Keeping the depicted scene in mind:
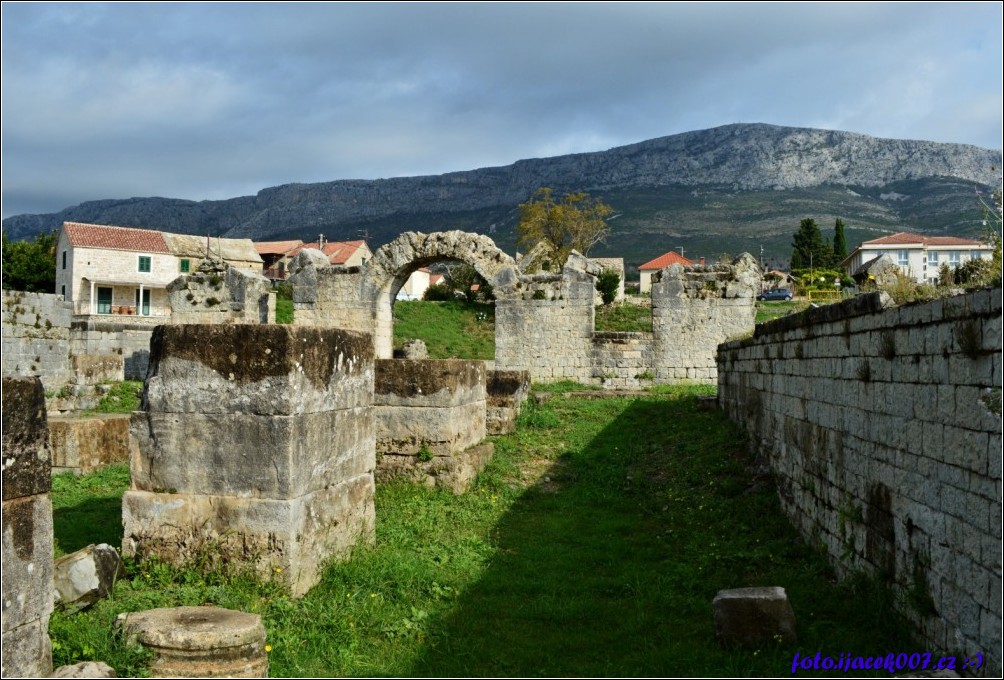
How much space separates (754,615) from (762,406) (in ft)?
16.7

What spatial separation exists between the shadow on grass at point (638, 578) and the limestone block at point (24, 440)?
2.30 metres

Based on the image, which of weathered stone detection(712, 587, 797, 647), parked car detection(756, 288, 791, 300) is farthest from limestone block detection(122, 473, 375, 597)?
parked car detection(756, 288, 791, 300)

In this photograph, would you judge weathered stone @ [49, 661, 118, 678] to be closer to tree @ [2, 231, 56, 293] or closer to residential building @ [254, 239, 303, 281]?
tree @ [2, 231, 56, 293]

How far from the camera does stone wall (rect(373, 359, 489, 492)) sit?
8.97 metres

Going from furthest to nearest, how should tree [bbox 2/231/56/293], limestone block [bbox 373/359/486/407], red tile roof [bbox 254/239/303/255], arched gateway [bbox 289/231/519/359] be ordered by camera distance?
red tile roof [bbox 254/239/303/255] → tree [bbox 2/231/56/293] → arched gateway [bbox 289/231/519/359] → limestone block [bbox 373/359/486/407]

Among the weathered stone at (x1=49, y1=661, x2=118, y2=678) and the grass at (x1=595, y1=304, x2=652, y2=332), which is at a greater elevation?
the grass at (x1=595, y1=304, x2=652, y2=332)

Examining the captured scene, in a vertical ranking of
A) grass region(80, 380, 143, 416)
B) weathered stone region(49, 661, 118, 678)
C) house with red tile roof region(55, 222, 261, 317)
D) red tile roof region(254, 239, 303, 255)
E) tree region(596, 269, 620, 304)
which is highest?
red tile roof region(254, 239, 303, 255)

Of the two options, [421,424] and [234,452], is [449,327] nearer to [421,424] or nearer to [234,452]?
[421,424]

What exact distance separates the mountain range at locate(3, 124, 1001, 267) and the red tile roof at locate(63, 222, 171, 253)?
162 ft

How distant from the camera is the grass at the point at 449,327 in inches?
968

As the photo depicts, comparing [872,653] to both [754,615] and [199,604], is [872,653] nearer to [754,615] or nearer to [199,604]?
[754,615]

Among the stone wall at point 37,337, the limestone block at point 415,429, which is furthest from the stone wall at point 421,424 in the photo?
the stone wall at point 37,337

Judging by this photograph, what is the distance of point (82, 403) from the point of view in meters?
15.1

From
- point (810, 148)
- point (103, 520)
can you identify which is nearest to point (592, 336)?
point (103, 520)
